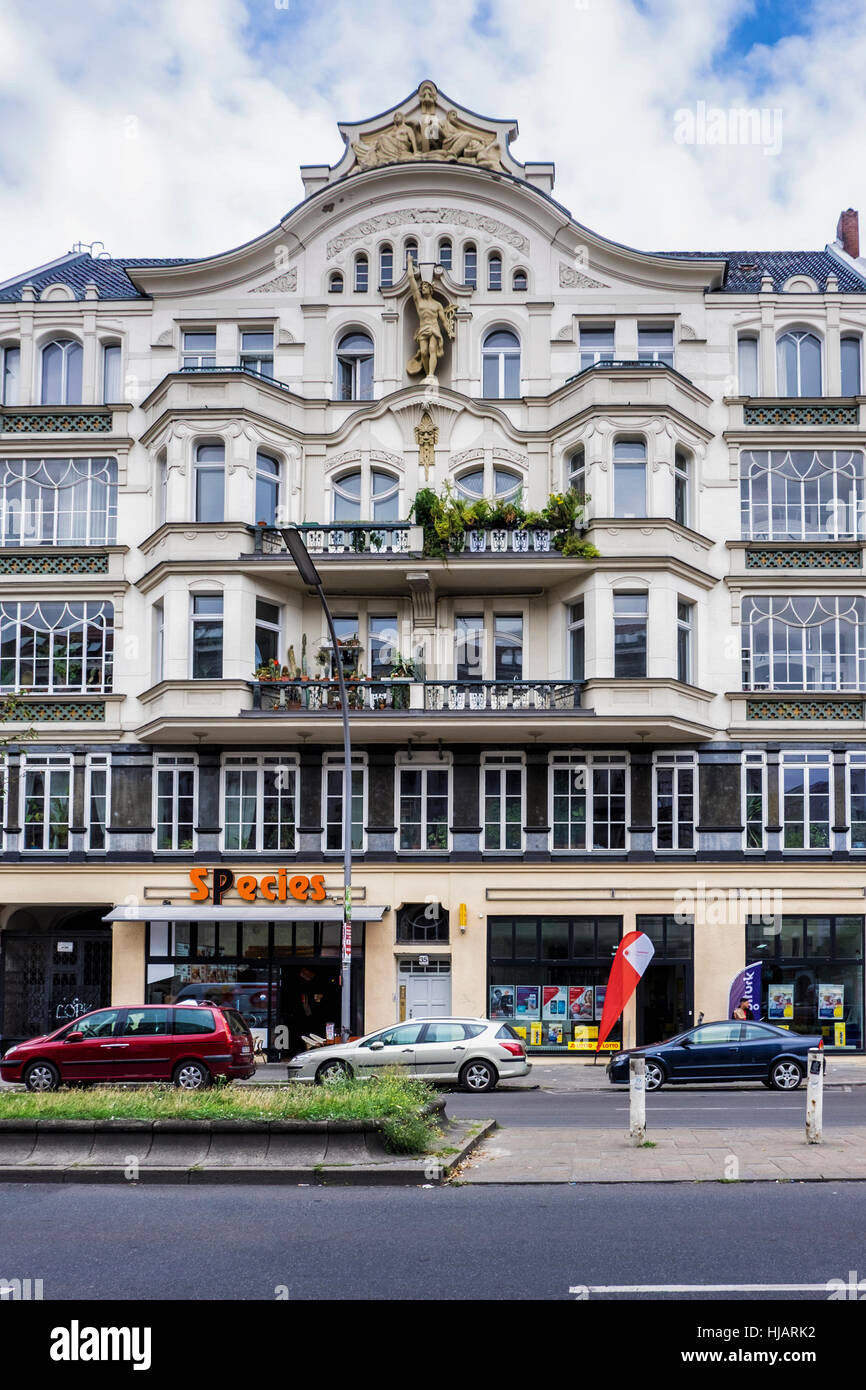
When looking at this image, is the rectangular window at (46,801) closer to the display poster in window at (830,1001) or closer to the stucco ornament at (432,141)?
the stucco ornament at (432,141)

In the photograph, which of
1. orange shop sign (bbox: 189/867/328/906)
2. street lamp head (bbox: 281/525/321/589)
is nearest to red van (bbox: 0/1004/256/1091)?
street lamp head (bbox: 281/525/321/589)

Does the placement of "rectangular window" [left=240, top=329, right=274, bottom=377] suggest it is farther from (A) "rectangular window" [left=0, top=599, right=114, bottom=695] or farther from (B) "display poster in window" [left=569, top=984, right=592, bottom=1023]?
(B) "display poster in window" [left=569, top=984, right=592, bottom=1023]

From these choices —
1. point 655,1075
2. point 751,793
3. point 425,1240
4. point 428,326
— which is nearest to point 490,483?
point 428,326

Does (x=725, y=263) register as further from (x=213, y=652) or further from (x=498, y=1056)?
(x=498, y=1056)

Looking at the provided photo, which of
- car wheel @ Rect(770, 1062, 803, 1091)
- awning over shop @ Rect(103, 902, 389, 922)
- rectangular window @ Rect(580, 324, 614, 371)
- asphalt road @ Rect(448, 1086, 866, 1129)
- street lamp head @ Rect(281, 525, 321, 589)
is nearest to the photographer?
asphalt road @ Rect(448, 1086, 866, 1129)

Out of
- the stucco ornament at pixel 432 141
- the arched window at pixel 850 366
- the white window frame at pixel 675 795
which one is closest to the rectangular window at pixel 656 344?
the arched window at pixel 850 366

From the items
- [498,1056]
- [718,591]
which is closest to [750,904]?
[718,591]

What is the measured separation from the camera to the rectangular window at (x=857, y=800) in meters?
31.7

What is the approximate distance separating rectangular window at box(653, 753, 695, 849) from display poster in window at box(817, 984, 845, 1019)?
411 cm

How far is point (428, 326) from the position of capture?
33.2 meters

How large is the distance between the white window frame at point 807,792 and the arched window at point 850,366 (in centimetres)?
848

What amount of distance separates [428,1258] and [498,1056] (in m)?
14.3

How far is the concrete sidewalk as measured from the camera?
14.0m
